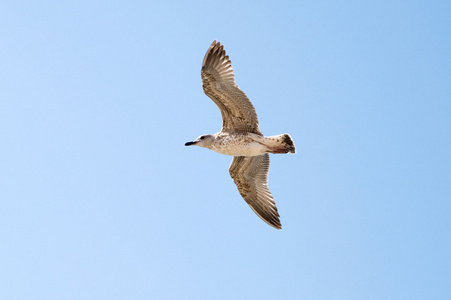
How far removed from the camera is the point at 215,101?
13.5 metres

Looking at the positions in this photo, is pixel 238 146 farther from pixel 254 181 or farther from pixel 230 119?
pixel 254 181

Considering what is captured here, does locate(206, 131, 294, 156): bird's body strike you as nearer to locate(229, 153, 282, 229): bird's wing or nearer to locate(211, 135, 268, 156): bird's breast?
locate(211, 135, 268, 156): bird's breast

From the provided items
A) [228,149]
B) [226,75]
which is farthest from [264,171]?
[226,75]

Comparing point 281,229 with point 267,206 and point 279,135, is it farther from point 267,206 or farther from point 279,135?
point 279,135

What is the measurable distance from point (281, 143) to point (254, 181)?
1973 millimetres

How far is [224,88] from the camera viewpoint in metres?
13.3

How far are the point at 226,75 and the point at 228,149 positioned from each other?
1.49 meters

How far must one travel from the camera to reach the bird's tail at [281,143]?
13.1m

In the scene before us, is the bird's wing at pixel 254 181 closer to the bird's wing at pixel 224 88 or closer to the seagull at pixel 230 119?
the seagull at pixel 230 119

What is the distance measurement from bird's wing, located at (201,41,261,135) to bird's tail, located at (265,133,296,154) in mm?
416

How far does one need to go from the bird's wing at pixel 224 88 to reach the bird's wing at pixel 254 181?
1421mm

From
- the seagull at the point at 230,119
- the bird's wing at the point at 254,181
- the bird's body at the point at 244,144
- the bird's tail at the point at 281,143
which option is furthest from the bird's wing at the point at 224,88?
the bird's wing at the point at 254,181

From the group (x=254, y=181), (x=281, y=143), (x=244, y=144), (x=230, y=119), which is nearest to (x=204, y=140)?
(x=230, y=119)

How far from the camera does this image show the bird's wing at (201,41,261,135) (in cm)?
1324
